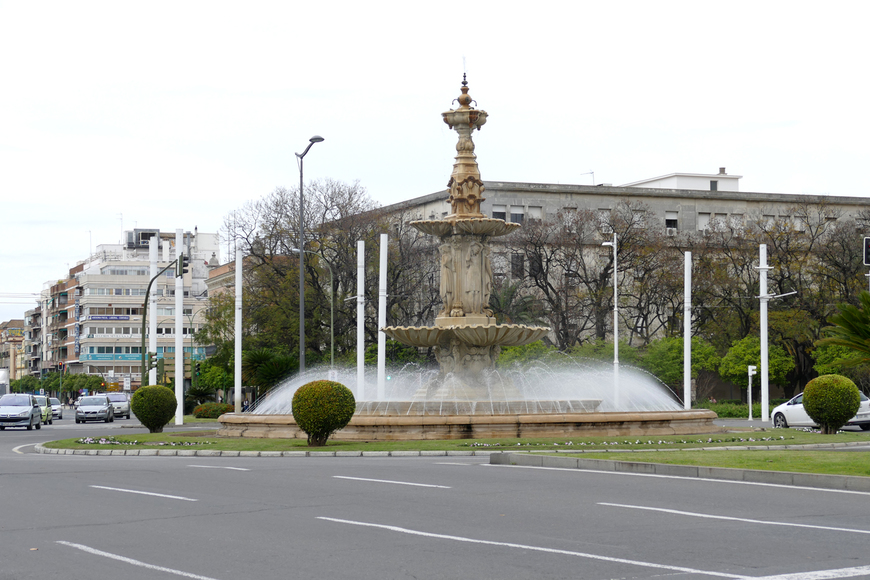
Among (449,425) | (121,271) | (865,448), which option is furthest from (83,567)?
(121,271)

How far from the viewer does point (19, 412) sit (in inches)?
1734

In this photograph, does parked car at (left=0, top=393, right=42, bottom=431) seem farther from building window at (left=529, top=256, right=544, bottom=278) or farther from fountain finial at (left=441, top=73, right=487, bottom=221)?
building window at (left=529, top=256, right=544, bottom=278)

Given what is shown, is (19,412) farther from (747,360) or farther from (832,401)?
(747,360)

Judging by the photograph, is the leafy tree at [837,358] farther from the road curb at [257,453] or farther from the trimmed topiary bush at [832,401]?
the road curb at [257,453]

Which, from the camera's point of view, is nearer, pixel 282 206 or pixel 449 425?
pixel 449 425

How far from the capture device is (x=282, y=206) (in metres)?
61.2

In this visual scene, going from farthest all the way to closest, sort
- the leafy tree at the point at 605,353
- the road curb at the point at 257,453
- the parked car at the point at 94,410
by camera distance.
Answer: the parked car at the point at 94,410
the leafy tree at the point at 605,353
the road curb at the point at 257,453

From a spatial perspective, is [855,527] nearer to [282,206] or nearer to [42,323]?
[282,206]

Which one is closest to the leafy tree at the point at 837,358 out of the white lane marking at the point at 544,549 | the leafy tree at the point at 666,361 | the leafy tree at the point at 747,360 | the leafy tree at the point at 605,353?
the leafy tree at the point at 747,360

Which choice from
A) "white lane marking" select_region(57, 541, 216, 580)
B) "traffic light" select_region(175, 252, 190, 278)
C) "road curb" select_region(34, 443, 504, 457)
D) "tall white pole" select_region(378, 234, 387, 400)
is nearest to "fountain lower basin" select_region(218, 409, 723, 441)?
"road curb" select_region(34, 443, 504, 457)

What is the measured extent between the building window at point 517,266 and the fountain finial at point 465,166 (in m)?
34.8

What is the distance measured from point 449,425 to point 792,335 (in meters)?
38.0

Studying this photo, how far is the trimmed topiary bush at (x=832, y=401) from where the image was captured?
26766mm

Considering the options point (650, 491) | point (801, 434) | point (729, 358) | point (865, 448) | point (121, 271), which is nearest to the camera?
point (650, 491)
